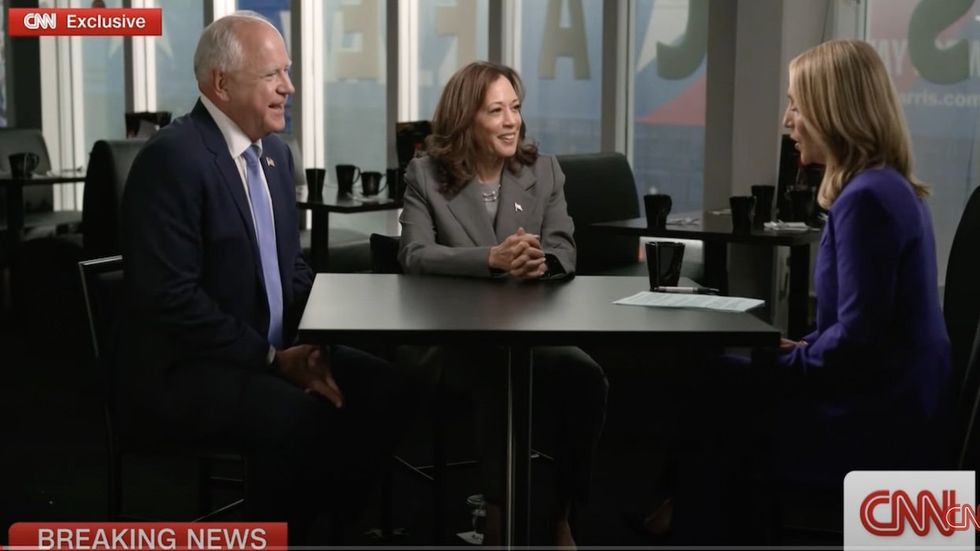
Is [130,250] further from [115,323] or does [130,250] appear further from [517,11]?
[517,11]

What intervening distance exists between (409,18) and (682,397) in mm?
5092

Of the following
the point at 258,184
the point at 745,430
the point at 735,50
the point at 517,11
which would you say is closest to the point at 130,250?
the point at 258,184

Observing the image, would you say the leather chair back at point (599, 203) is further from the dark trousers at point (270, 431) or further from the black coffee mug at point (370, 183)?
the dark trousers at point (270, 431)

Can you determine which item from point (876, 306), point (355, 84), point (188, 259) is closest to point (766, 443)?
point (876, 306)

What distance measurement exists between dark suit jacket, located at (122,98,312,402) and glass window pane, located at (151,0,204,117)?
20.9 feet

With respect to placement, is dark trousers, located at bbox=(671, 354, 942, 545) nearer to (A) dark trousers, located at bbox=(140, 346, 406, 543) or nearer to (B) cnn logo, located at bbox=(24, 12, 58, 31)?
(A) dark trousers, located at bbox=(140, 346, 406, 543)

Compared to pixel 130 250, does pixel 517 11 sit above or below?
above

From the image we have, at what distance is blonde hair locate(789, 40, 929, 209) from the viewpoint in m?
2.29

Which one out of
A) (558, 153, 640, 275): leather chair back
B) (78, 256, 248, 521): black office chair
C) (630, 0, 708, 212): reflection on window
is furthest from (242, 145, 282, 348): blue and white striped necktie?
(630, 0, 708, 212): reflection on window

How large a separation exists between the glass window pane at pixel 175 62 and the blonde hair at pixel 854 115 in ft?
22.6

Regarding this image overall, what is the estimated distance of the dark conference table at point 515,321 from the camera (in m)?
2.11

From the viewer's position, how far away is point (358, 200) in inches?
207

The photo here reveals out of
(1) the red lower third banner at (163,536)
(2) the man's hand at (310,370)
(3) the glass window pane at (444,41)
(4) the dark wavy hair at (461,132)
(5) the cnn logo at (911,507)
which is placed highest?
(3) the glass window pane at (444,41)

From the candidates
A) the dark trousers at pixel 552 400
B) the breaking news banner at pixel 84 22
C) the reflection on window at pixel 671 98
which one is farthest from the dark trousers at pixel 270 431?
the breaking news banner at pixel 84 22
